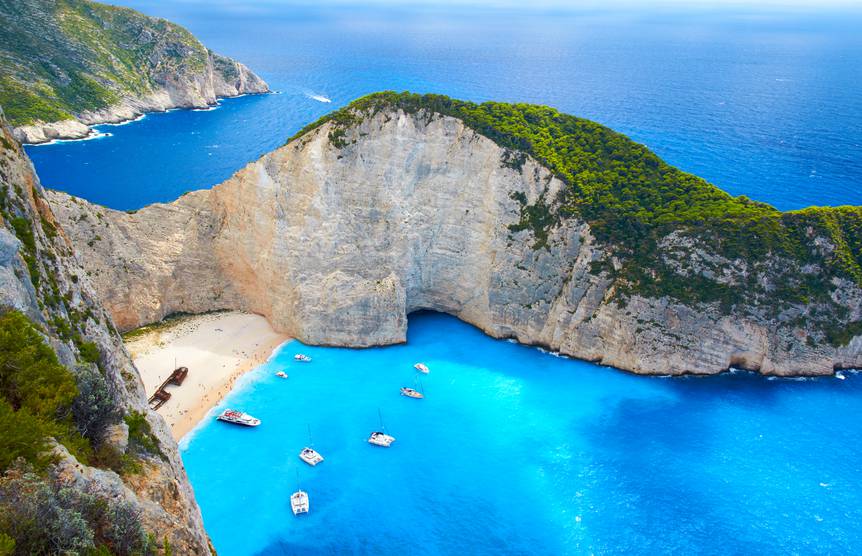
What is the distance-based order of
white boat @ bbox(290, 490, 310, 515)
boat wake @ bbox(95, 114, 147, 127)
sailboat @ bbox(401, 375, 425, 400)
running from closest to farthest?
1. white boat @ bbox(290, 490, 310, 515)
2. sailboat @ bbox(401, 375, 425, 400)
3. boat wake @ bbox(95, 114, 147, 127)

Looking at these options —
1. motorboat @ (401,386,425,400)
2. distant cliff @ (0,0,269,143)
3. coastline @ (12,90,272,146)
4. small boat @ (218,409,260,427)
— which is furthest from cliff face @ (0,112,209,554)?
distant cliff @ (0,0,269,143)

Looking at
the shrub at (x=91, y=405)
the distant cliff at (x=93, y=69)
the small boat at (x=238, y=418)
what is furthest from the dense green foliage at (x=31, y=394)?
the distant cliff at (x=93, y=69)

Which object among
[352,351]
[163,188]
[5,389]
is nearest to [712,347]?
[352,351]

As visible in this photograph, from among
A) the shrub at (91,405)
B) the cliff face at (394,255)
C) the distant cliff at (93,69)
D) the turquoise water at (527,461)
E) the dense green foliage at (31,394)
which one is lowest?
the turquoise water at (527,461)

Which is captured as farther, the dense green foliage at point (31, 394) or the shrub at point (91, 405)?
the shrub at point (91, 405)

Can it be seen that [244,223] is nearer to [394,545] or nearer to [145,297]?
[145,297]

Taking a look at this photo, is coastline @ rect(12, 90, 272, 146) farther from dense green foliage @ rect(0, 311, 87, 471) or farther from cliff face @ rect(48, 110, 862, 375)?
dense green foliage @ rect(0, 311, 87, 471)

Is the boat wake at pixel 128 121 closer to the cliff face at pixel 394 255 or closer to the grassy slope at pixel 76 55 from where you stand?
the grassy slope at pixel 76 55
